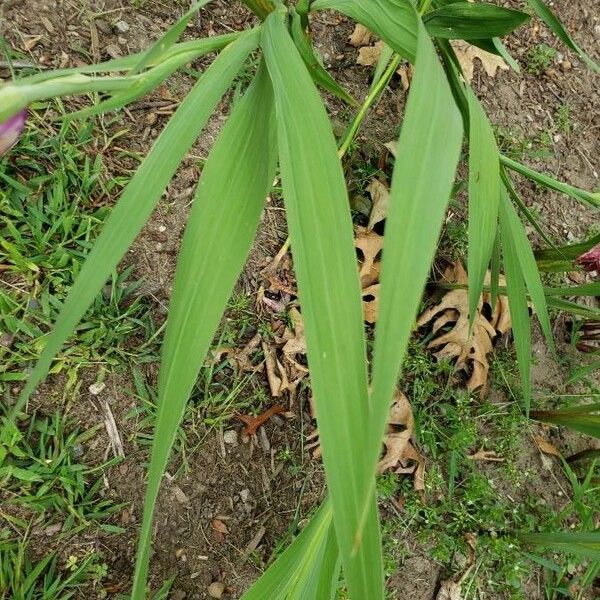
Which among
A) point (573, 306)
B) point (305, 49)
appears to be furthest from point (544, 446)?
point (305, 49)

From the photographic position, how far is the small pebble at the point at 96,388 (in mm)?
1185

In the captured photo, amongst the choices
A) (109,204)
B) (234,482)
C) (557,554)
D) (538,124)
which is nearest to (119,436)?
(234,482)

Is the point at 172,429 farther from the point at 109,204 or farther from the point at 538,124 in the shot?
the point at 538,124

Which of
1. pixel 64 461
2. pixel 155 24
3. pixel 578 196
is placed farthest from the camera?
pixel 155 24

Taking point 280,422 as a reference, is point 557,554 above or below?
below

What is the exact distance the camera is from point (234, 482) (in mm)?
1266

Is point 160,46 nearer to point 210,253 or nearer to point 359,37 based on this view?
point 210,253

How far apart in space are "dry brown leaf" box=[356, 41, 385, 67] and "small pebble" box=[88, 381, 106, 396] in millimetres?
947

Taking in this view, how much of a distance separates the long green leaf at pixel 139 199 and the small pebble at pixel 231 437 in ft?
2.27

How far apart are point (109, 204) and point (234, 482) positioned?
1.96 ft

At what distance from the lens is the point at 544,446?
155 cm

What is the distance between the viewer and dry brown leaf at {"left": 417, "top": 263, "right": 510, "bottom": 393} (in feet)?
4.81

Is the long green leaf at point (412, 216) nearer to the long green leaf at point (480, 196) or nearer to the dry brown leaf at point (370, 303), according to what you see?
the long green leaf at point (480, 196)

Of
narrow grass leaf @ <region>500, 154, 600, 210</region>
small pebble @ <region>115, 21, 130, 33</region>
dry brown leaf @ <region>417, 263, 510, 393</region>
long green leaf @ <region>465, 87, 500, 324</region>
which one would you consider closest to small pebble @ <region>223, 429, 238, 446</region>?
dry brown leaf @ <region>417, 263, 510, 393</region>
